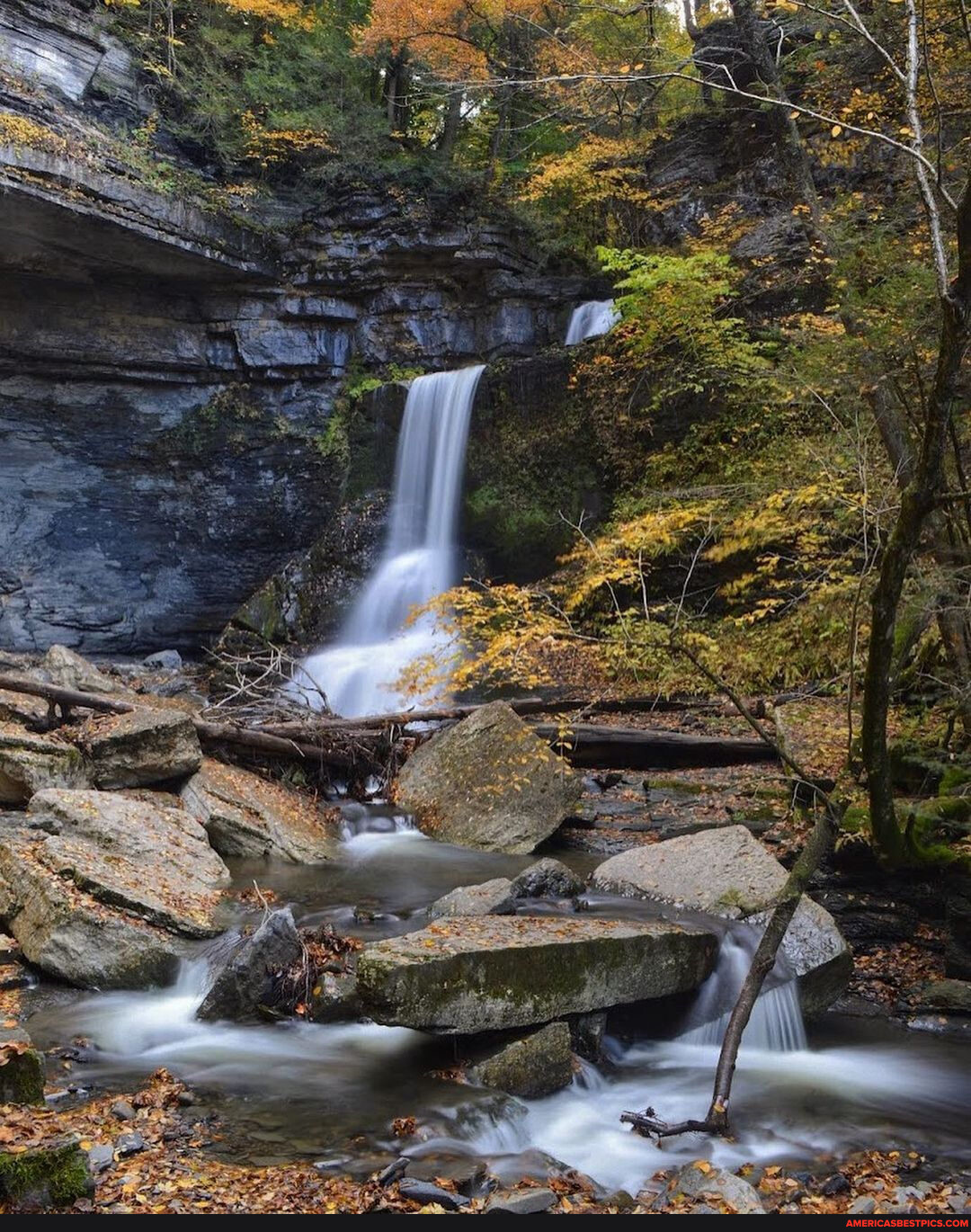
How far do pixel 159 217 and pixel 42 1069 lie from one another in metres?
14.5

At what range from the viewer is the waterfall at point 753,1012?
15.3ft

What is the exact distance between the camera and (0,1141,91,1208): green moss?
8.93 ft

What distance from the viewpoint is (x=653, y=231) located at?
1633 cm

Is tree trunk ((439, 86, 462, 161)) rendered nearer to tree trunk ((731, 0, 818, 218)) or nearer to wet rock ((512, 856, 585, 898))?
tree trunk ((731, 0, 818, 218))

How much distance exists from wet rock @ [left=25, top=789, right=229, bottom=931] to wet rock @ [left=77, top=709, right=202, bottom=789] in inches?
13.1

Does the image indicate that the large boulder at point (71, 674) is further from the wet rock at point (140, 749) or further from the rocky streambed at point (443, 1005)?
the rocky streambed at point (443, 1005)

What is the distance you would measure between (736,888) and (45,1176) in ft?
12.8

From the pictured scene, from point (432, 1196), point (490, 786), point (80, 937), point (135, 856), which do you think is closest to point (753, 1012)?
point (432, 1196)

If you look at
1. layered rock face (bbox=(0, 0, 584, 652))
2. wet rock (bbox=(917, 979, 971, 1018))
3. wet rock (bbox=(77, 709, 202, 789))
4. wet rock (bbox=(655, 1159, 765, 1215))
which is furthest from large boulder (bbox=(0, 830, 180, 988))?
layered rock face (bbox=(0, 0, 584, 652))

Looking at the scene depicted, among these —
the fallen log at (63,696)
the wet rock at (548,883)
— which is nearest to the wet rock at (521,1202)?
the wet rock at (548,883)

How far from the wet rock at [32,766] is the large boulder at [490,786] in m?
2.85

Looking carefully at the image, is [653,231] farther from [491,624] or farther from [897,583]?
[897,583]

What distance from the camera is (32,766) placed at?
6957mm

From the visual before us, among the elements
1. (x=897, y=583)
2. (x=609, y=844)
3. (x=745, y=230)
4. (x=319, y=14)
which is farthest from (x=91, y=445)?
(x=897, y=583)
